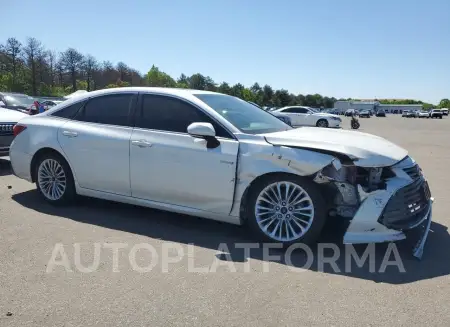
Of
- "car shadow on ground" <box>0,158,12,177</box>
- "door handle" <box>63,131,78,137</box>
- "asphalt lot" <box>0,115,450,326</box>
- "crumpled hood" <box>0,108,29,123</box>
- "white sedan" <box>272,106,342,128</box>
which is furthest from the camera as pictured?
"white sedan" <box>272,106,342,128</box>

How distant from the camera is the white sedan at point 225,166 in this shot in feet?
12.4

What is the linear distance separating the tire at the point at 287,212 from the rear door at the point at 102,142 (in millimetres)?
1610

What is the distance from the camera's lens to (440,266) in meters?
3.61

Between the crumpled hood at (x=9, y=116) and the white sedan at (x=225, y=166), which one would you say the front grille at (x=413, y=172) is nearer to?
the white sedan at (x=225, y=166)

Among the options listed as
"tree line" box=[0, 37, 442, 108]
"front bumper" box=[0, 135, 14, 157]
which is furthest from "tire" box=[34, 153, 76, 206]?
"tree line" box=[0, 37, 442, 108]

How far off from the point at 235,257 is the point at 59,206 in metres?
2.80

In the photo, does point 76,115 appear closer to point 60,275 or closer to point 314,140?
point 60,275

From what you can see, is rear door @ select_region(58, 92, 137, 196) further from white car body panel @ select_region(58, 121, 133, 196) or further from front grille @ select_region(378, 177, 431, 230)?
front grille @ select_region(378, 177, 431, 230)

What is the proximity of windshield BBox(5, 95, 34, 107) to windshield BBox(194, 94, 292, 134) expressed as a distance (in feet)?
45.9

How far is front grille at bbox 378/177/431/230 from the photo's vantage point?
3.67 m

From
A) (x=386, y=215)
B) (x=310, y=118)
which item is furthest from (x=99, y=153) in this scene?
(x=310, y=118)

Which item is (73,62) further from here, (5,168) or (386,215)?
(386,215)

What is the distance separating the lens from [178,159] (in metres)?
4.34

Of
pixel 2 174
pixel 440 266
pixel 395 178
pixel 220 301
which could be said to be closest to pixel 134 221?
pixel 220 301
